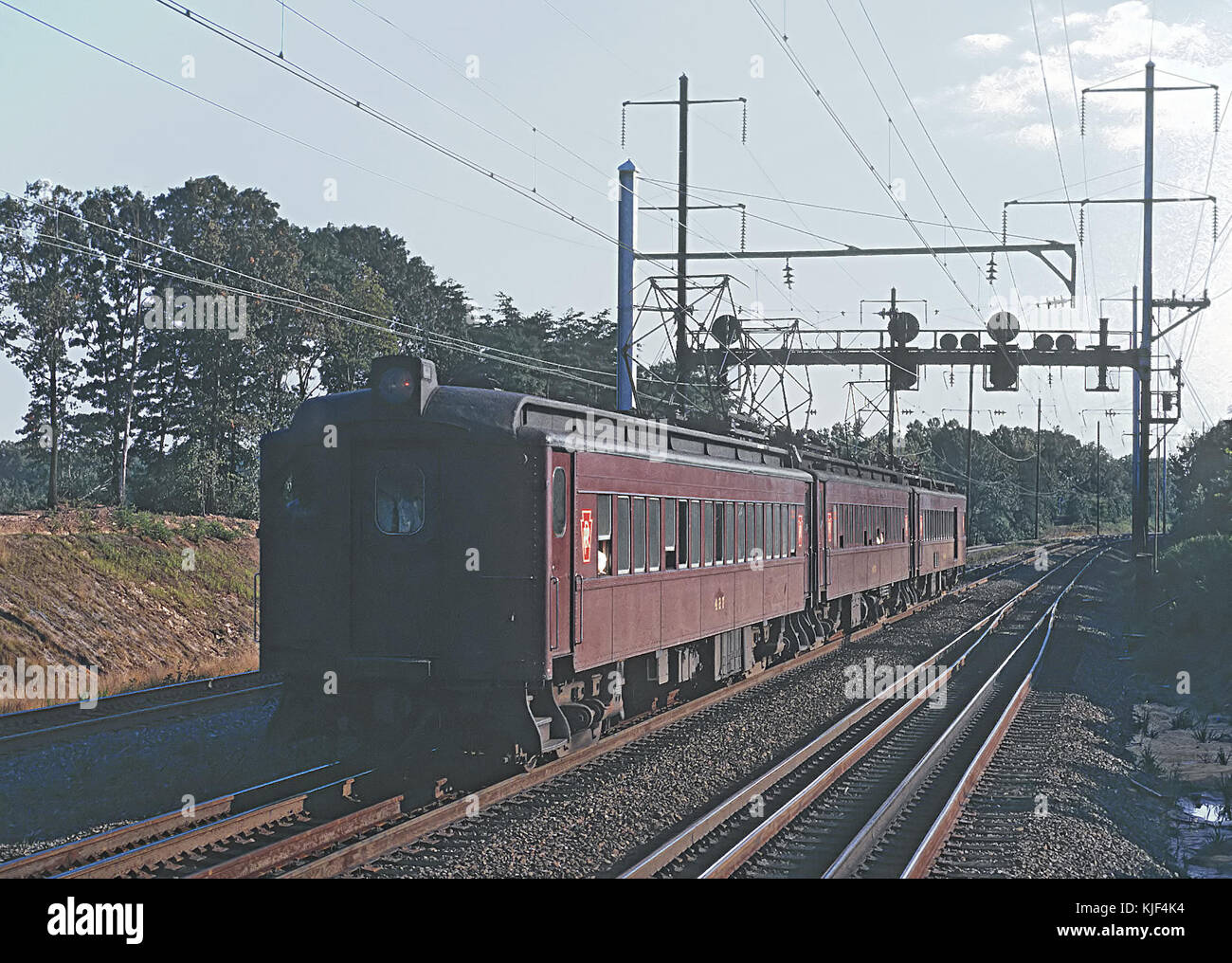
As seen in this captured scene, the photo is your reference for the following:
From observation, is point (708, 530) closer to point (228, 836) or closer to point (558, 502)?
point (558, 502)

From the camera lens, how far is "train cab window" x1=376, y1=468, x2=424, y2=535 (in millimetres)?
11102

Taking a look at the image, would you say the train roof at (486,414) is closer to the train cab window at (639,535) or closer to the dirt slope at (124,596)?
the train cab window at (639,535)

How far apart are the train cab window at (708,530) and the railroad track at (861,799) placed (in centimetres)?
254

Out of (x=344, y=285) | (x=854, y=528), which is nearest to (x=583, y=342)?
(x=344, y=285)

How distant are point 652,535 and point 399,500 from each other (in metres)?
3.34

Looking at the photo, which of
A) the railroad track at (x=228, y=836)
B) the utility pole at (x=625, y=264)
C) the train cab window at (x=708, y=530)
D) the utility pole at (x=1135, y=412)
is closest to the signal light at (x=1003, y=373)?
the utility pole at (x=1135, y=412)

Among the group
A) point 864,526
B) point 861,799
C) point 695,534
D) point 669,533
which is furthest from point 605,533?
point 864,526

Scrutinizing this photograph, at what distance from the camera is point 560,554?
11109 mm

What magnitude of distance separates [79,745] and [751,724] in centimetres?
748

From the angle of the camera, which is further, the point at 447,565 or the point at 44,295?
the point at 44,295

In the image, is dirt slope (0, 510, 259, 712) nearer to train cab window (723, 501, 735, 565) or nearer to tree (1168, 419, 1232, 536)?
train cab window (723, 501, 735, 565)

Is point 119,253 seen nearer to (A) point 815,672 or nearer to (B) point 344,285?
(B) point 344,285

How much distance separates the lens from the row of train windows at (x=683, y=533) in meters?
12.4

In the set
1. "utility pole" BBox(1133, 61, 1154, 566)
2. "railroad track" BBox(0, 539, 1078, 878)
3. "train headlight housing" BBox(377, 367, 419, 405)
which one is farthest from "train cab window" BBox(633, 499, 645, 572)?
"utility pole" BBox(1133, 61, 1154, 566)
